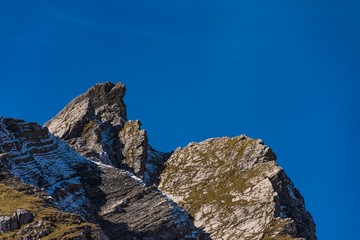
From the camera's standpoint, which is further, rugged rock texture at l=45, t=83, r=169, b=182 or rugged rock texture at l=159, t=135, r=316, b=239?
rugged rock texture at l=45, t=83, r=169, b=182

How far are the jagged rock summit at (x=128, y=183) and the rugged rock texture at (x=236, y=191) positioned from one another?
204mm

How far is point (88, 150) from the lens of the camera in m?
140

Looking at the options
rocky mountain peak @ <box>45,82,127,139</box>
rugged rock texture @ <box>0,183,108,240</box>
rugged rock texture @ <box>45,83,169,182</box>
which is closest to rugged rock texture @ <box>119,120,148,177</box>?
rugged rock texture @ <box>45,83,169,182</box>

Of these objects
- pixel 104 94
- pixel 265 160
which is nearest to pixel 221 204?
pixel 265 160

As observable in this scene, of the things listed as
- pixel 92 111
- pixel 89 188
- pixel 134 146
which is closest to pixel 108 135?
pixel 92 111

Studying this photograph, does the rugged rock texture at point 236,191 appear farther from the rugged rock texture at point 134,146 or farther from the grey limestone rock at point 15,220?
the grey limestone rock at point 15,220

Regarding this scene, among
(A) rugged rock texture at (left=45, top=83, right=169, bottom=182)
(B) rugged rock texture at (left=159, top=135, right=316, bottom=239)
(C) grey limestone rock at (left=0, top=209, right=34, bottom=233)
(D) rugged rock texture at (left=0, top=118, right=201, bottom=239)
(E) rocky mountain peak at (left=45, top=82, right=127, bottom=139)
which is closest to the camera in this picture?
(C) grey limestone rock at (left=0, top=209, right=34, bottom=233)

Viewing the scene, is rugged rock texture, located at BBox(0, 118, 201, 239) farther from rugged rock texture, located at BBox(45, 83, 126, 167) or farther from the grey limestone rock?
the grey limestone rock

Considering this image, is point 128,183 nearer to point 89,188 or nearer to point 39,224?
point 89,188

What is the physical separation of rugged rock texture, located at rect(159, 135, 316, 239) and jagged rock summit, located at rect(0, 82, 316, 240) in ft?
0.67

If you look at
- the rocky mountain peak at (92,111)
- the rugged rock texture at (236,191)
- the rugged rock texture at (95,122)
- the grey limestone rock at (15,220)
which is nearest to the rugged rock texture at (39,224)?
the grey limestone rock at (15,220)

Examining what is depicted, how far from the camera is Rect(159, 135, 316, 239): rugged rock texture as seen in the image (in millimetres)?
125750

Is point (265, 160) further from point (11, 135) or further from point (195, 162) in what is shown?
point (11, 135)

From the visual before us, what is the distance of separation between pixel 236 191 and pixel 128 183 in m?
27.5
